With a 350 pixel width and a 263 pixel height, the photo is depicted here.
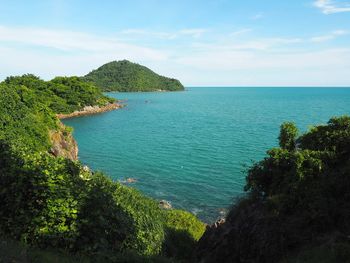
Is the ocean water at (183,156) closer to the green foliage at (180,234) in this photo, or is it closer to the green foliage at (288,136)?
the green foliage at (288,136)

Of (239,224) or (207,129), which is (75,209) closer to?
(239,224)

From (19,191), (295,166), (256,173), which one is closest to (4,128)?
(19,191)

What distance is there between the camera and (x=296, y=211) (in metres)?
17.4

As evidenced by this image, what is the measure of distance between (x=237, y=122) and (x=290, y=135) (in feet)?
224

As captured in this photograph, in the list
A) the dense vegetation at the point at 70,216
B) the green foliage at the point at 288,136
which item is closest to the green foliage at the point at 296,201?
the green foliage at the point at 288,136

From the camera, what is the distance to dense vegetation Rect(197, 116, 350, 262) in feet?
50.2

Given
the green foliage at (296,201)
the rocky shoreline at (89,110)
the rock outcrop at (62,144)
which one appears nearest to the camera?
the green foliage at (296,201)

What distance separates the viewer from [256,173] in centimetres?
2145

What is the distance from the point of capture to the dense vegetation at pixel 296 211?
15.3 metres

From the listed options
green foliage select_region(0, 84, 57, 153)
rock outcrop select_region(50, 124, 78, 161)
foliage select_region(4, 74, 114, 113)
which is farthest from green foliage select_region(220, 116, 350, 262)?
foliage select_region(4, 74, 114, 113)

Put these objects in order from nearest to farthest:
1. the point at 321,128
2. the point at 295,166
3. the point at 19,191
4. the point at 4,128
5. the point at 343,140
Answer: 1. the point at 19,191
2. the point at 295,166
3. the point at 343,140
4. the point at 321,128
5. the point at 4,128

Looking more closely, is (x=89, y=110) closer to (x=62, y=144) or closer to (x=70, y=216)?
(x=62, y=144)

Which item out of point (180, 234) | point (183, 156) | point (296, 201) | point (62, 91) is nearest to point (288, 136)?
point (296, 201)

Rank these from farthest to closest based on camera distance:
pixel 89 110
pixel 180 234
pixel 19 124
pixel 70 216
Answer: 1. pixel 89 110
2. pixel 19 124
3. pixel 180 234
4. pixel 70 216
